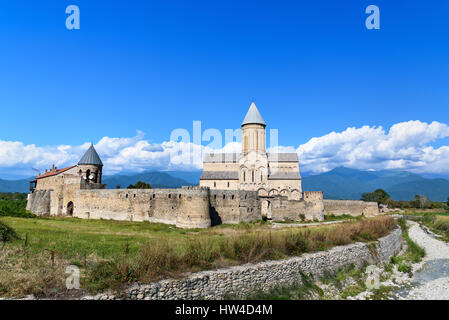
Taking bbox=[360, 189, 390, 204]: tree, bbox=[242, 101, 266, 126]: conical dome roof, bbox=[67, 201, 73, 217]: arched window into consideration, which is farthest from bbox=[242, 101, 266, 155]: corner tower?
bbox=[360, 189, 390, 204]: tree

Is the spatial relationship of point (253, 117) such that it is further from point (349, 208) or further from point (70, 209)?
point (70, 209)

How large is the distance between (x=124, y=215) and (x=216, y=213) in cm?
776

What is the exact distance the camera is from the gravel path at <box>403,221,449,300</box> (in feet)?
36.8

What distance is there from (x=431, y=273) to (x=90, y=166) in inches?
1164

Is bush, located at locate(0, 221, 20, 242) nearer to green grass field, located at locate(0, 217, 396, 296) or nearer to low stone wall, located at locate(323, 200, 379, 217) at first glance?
green grass field, located at locate(0, 217, 396, 296)

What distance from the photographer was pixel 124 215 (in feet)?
77.9

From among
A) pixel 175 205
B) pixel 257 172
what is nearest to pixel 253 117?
pixel 257 172

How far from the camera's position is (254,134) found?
118 ft

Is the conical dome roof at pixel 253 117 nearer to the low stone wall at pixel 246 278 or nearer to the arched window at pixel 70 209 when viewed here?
the arched window at pixel 70 209
